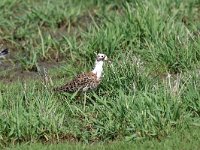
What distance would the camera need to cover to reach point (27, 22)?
11.7m

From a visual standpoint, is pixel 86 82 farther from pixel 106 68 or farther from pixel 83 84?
pixel 106 68

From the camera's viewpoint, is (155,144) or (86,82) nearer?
(155,144)

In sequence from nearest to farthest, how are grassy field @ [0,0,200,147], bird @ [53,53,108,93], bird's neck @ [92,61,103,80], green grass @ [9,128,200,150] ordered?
green grass @ [9,128,200,150] → grassy field @ [0,0,200,147] → bird @ [53,53,108,93] → bird's neck @ [92,61,103,80]

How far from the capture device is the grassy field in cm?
734

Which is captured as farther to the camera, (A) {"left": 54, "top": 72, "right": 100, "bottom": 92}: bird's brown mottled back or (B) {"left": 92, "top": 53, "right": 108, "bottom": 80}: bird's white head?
(B) {"left": 92, "top": 53, "right": 108, "bottom": 80}: bird's white head

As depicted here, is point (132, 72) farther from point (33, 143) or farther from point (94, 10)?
point (94, 10)

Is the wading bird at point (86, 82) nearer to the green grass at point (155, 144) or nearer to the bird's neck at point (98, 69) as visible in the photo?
the bird's neck at point (98, 69)

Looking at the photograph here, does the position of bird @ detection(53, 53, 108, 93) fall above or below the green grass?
above

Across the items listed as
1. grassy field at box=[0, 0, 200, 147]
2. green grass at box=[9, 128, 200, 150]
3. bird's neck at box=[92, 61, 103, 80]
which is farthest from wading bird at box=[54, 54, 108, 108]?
green grass at box=[9, 128, 200, 150]

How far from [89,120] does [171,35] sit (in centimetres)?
266

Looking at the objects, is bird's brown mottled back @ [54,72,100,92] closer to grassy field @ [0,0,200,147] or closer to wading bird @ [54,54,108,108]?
wading bird @ [54,54,108,108]

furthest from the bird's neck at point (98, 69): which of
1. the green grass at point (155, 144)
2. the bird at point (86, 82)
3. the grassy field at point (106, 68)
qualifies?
the green grass at point (155, 144)

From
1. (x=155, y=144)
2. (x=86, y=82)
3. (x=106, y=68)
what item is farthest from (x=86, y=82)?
(x=155, y=144)

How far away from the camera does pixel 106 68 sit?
866 centimetres
